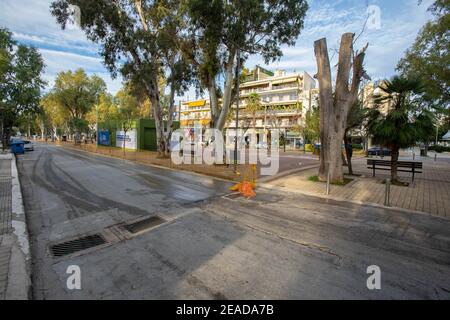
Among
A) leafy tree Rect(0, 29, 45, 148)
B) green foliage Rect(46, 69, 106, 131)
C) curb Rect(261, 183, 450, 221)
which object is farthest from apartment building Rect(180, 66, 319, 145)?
curb Rect(261, 183, 450, 221)

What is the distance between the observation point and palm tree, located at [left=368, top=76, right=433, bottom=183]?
9.24 meters

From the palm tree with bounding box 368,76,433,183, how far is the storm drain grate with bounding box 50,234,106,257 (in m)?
10.9

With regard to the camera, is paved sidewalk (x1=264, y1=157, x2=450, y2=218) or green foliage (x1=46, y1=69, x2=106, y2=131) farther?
green foliage (x1=46, y1=69, x2=106, y2=131)

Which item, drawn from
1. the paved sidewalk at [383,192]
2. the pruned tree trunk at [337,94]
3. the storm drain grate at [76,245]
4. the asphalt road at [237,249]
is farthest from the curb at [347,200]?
the storm drain grate at [76,245]

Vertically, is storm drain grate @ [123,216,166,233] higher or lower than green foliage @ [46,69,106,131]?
lower

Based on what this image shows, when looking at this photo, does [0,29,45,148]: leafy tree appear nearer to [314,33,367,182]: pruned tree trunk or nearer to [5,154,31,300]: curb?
[5,154,31,300]: curb

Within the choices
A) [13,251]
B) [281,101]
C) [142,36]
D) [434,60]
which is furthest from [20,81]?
[281,101]

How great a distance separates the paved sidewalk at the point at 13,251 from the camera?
2.81 metres

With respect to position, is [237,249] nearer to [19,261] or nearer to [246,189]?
[19,261]

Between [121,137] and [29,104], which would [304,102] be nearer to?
[121,137]

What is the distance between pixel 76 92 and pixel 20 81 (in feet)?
76.7

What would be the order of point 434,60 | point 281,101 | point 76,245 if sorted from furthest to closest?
point 281,101, point 434,60, point 76,245

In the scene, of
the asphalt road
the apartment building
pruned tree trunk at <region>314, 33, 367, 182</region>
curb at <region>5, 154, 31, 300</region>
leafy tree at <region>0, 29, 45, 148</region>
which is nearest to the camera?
curb at <region>5, 154, 31, 300</region>

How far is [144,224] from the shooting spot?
17.0 feet
